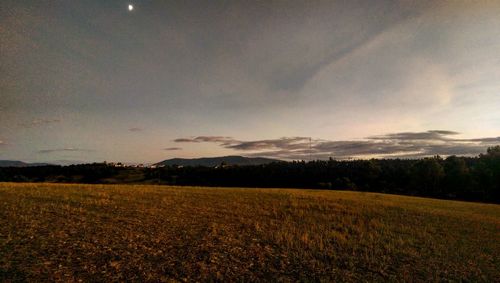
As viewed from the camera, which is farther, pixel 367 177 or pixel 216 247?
pixel 367 177

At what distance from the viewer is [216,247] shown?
43.6 ft

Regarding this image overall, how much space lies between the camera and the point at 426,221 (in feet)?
82.9

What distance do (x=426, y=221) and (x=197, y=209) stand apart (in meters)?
19.1

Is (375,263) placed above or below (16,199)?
below

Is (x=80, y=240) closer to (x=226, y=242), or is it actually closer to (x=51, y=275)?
(x=51, y=275)

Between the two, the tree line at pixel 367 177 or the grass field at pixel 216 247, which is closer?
the grass field at pixel 216 247

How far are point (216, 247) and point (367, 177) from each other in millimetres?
116034

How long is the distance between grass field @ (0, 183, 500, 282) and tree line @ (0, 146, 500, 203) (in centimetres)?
8171

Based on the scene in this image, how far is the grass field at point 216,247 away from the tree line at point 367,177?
8171 cm

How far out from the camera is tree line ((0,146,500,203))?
291ft

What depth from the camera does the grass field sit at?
10.4 metres

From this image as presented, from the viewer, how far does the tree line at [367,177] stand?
88.8 m

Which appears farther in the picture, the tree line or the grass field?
the tree line

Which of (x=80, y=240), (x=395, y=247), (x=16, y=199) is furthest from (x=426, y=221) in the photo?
(x=16, y=199)
